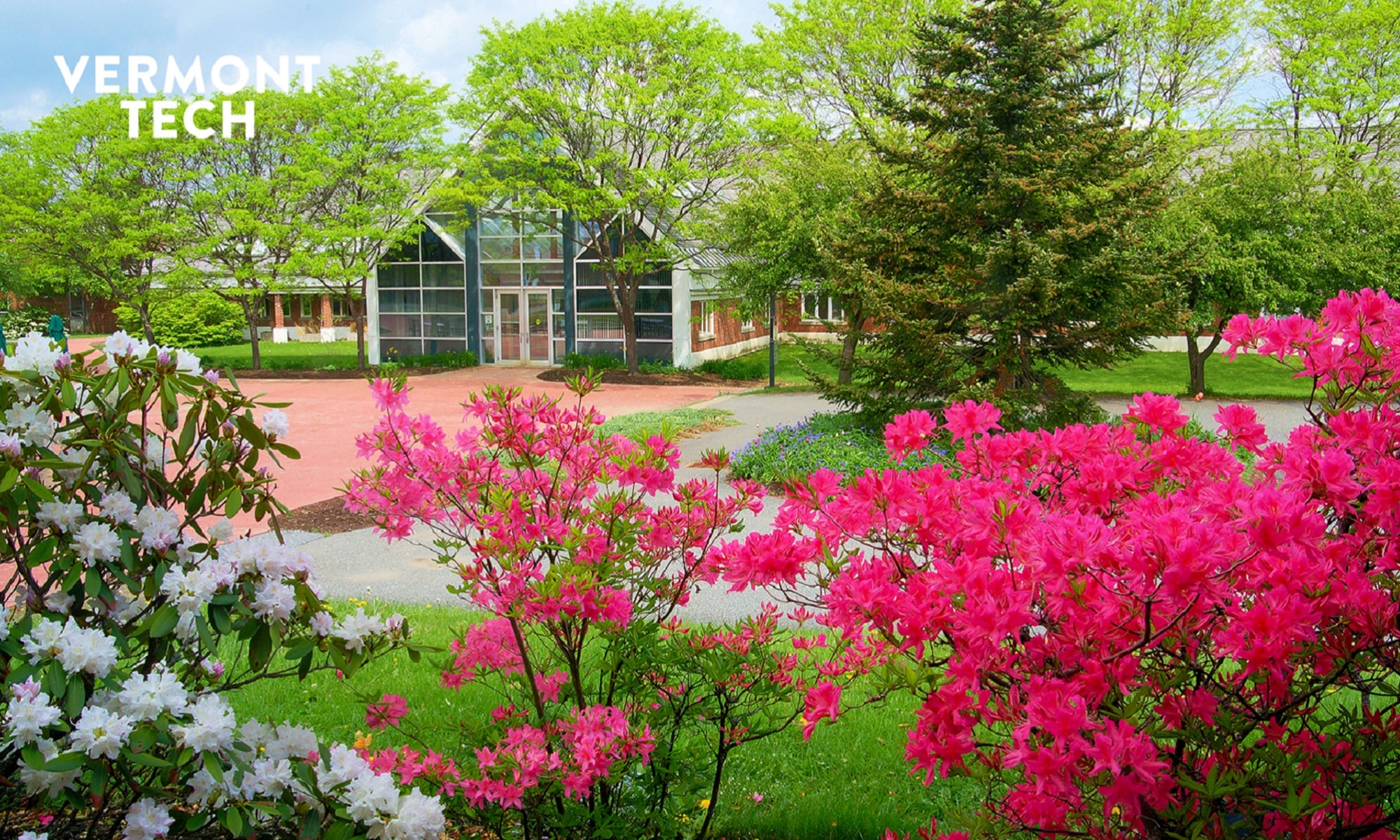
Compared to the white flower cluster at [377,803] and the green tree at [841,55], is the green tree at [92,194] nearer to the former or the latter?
the green tree at [841,55]

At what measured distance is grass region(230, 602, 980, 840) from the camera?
373 cm

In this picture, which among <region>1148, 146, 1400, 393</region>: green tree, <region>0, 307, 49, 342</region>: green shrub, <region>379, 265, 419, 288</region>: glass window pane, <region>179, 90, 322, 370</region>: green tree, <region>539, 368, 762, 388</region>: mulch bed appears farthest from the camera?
<region>0, 307, 49, 342</region>: green shrub

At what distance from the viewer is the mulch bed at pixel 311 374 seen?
2941 cm

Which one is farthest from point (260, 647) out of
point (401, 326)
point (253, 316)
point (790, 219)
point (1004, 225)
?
point (253, 316)

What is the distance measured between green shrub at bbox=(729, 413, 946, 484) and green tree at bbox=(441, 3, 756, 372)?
543 inches

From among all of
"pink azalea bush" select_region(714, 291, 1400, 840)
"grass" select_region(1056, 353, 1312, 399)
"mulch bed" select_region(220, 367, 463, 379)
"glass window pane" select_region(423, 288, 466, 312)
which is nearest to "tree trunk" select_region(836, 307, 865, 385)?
"grass" select_region(1056, 353, 1312, 399)

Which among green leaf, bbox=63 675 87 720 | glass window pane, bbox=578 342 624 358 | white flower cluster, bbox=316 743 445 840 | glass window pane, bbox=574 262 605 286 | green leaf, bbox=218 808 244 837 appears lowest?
white flower cluster, bbox=316 743 445 840

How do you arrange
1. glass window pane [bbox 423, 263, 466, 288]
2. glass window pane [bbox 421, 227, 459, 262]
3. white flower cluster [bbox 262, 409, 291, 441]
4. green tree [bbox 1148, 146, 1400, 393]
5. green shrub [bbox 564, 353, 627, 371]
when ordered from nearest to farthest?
1. white flower cluster [bbox 262, 409, 291, 441]
2. green tree [bbox 1148, 146, 1400, 393]
3. green shrub [bbox 564, 353, 627, 371]
4. glass window pane [bbox 421, 227, 459, 262]
5. glass window pane [bbox 423, 263, 466, 288]

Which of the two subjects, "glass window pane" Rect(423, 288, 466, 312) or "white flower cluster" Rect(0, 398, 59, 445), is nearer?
"white flower cluster" Rect(0, 398, 59, 445)

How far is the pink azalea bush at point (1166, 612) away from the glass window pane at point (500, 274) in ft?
95.9

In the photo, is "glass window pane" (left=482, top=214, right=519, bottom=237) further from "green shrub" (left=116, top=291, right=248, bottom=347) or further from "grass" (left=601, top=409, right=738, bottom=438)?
"grass" (left=601, top=409, right=738, bottom=438)

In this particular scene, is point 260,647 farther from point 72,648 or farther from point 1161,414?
point 1161,414

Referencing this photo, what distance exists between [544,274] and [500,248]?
1572 millimetres

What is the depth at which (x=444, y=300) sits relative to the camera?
31672mm
